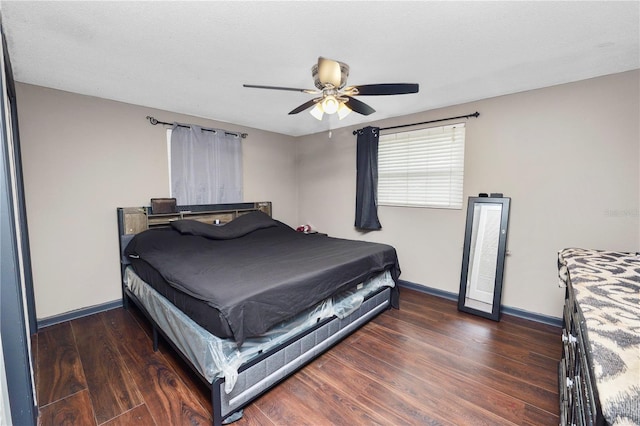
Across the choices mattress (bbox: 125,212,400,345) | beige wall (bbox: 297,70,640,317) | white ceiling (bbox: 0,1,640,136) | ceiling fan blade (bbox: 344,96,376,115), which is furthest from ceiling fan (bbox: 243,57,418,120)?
mattress (bbox: 125,212,400,345)

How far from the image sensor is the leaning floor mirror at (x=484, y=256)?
285cm

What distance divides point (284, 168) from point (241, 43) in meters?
3.05

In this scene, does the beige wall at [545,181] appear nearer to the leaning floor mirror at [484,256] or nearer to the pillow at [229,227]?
the leaning floor mirror at [484,256]

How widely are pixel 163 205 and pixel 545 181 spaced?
4278mm

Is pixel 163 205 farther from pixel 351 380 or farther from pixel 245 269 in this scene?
pixel 351 380

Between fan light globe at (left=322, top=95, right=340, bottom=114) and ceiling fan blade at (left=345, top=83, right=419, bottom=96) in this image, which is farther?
fan light globe at (left=322, top=95, right=340, bottom=114)

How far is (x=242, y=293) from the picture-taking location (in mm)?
1682

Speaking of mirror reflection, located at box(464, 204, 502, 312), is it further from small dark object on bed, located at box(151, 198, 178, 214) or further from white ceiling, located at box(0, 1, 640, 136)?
small dark object on bed, located at box(151, 198, 178, 214)

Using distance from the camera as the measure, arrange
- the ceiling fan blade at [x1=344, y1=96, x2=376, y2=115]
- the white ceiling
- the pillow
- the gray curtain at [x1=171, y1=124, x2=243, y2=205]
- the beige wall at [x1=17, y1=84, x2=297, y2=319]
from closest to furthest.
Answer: the white ceiling
the ceiling fan blade at [x1=344, y1=96, x2=376, y2=115]
the beige wall at [x1=17, y1=84, x2=297, y2=319]
the pillow
the gray curtain at [x1=171, y1=124, x2=243, y2=205]

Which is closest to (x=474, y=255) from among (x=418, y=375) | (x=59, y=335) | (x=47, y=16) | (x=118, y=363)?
(x=418, y=375)

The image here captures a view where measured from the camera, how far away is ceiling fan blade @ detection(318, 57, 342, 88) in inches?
68.2

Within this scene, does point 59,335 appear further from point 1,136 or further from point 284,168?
point 284,168

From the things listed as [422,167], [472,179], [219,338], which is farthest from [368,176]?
[219,338]

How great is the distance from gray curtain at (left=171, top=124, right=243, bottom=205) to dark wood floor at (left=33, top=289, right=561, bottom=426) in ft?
5.71
